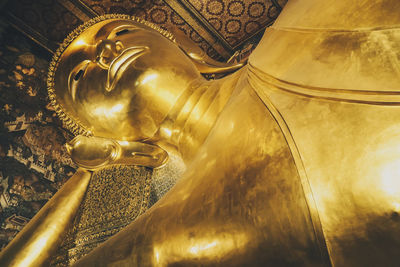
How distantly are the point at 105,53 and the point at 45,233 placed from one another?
1.95 ft

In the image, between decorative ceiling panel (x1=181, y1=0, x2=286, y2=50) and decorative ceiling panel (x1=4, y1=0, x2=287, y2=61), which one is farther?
decorative ceiling panel (x1=181, y1=0, x2=286, y2=50)

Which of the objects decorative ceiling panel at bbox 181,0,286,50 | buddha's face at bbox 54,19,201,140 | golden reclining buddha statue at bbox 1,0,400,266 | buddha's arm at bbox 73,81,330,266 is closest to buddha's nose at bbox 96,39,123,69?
buddha's face at bbox 54,19,201,140

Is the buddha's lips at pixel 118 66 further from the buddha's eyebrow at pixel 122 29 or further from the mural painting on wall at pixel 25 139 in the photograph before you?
the mural painting on wall at pixel 25 139

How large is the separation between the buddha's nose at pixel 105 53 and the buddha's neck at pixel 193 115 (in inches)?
10.8

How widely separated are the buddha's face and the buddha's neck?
3cm

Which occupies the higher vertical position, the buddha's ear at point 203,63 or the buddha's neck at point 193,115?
the buddha's ear at point 203,63

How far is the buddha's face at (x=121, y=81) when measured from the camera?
2.71 ft

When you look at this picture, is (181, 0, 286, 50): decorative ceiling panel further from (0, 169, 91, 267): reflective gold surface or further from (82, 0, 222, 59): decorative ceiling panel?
(0, 169, 91, 267): reflective gold surface

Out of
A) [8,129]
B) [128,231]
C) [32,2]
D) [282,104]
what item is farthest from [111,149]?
[32,2]

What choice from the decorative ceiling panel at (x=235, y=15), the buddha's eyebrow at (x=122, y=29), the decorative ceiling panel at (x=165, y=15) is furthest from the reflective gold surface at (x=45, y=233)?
the decorative ceiling panel at (x=235, y=15)

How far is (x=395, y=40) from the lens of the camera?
0.33 metres

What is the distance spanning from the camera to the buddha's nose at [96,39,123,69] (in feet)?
2.83

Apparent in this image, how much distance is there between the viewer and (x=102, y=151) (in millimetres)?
873

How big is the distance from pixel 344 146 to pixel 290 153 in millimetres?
65
